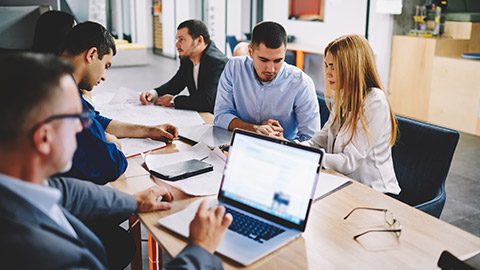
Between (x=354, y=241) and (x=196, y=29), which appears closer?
(x=354, y=241)

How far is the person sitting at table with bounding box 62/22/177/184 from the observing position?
1.67m

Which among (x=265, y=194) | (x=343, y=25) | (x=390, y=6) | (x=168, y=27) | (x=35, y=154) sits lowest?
(x=265, y=194)

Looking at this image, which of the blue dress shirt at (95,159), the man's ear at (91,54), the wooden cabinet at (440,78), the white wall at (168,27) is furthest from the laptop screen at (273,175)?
the white wall at (168,27)

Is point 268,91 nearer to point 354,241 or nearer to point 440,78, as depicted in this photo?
point 354,241

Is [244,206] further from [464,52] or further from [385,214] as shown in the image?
[464,52]

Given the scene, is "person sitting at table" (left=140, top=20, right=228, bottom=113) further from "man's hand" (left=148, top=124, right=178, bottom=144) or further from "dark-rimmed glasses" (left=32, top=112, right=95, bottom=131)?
"dark-rimmed glasses" (left=32, top=112, right=95, bottom=131)

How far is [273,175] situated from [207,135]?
0.95 metres

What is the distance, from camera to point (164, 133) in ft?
6.95

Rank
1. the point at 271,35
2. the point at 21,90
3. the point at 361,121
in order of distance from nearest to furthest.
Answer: the point at 21,90, the point at 361,121, the point at 271,35

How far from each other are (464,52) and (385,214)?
498 centimetres

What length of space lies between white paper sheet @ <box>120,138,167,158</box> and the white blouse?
79 cm

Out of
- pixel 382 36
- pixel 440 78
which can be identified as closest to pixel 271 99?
pixel 440 78

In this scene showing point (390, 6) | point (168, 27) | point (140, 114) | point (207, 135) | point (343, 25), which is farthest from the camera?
point (168, 27)

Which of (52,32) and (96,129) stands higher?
(52,32)
